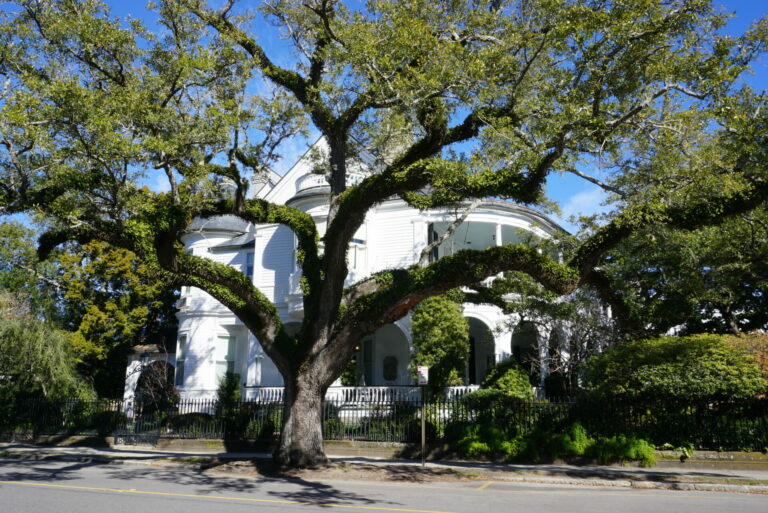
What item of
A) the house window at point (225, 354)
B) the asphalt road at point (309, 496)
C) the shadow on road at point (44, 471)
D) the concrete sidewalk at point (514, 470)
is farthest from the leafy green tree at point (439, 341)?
the house window at point (225, 354)

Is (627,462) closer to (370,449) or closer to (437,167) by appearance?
(370,449)

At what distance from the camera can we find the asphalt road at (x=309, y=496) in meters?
9.28

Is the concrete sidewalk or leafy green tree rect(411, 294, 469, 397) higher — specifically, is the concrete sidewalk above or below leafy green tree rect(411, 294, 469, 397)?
below

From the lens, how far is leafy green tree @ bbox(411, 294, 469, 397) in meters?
22.0

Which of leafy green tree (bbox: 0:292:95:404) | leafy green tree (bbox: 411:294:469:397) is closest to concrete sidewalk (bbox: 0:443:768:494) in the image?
leafy green tree (bbox: 0:292:95:404)

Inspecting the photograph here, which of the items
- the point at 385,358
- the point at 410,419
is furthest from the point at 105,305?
the point at 410,419

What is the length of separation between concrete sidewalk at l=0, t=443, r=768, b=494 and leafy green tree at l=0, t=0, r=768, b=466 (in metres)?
2.39

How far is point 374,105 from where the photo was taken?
13.9 m

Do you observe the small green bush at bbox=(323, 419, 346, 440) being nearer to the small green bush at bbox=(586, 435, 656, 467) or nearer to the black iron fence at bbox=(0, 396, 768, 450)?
the black iron fence at bbox=(0, 396, 768, 450)

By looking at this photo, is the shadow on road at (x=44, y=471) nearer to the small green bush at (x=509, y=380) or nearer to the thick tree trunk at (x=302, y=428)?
the thick tree trunk at (x=302, y=428)

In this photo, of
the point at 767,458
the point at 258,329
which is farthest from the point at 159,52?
the point at 767,458

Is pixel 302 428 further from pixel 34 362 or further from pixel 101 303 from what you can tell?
pixel 101 303

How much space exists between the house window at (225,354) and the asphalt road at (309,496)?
15262 millimetres

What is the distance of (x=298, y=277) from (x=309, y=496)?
50.9 ft
